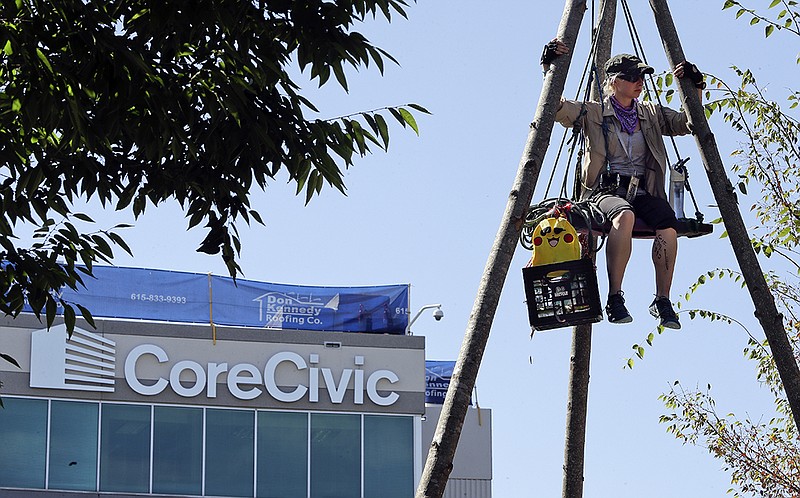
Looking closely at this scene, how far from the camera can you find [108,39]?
270 inches

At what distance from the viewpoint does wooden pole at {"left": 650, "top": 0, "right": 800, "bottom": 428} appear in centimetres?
903

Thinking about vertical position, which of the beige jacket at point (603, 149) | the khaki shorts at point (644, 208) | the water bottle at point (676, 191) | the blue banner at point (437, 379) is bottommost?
the khaki shorts at point (644, 208)

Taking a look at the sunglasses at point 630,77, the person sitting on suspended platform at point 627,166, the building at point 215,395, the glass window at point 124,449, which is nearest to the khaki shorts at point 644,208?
the person sitting on suspended platform at point 627,166

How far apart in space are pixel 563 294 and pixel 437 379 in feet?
128

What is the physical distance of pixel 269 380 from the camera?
114ft

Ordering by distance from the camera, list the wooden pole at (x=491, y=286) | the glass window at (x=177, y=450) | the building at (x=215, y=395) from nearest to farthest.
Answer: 1. the wooden pole at (x=491, y=286)
2. the building at (x=215, y=395)
3. the glass window at (x=177, y=450)

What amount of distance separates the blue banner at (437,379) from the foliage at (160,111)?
39.7 m

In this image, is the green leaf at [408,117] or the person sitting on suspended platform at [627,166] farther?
the person sitting on suspended platform at [627,166]

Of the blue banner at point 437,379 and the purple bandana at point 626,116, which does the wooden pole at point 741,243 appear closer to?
the purple bandana at point 626,116

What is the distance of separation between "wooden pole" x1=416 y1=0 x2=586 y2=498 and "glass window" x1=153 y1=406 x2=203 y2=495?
2514 centimetres

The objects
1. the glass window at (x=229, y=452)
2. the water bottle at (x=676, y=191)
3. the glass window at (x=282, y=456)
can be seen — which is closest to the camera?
the water bottle at (x=676, y=191)

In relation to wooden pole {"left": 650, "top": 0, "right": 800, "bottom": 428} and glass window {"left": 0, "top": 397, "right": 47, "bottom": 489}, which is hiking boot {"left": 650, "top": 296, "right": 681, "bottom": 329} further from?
glass window {"left": 0, "top": 397, "right": 47, "bottom": 489}

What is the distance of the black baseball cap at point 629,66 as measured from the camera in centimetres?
973

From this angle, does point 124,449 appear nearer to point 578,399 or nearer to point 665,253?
point 578,399
